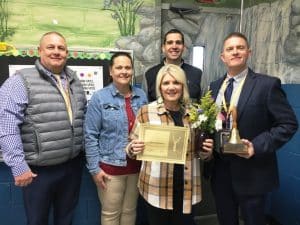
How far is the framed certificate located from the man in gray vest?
19.2 inches

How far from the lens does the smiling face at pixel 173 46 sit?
2242mm

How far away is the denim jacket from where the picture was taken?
1863mm

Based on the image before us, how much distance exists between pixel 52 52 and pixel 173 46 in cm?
89

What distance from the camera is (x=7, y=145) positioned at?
1602 millimetres

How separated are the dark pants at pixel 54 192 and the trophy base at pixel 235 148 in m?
0.94

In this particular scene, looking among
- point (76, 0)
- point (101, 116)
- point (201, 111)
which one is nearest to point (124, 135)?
point (101, 116)

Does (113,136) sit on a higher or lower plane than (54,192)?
higher

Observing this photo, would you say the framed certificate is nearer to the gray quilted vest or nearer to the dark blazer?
the dark blazer

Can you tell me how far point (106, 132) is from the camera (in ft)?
6.20

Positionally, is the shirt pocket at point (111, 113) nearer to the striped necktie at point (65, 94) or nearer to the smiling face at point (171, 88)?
the striped necktie at point (65, 94)

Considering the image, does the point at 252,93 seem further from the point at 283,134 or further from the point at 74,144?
the point at 74,144

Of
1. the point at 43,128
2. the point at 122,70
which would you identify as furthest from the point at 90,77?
the point at 43,128

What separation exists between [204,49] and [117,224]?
6.04 feet

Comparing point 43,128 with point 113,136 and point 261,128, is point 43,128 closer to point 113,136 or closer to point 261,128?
point 113,136
